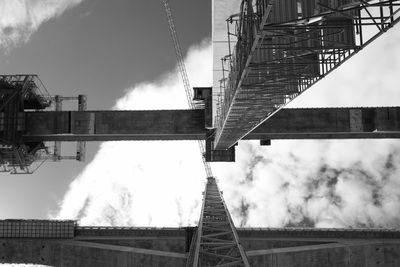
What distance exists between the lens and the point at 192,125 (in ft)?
149

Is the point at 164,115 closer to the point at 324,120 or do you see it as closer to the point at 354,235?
the point at 324,120

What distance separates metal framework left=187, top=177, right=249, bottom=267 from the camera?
Result: 18.8 m

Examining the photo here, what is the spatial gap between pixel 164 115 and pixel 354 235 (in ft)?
90.5

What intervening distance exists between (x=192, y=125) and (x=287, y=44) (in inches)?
1289

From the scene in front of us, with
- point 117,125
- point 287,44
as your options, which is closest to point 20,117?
point 117,125

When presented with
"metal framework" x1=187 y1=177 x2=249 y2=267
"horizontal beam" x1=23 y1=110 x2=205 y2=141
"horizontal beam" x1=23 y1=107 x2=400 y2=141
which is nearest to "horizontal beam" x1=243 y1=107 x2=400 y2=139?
"horizontal beam" x1=23 y1=107 x2=400 y2=141

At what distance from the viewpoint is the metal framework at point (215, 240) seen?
18.8 m

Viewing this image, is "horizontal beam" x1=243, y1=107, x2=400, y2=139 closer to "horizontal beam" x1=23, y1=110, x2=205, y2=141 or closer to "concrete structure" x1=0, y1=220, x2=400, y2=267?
"horizontal beam" x1=23, y1=110, x2=205, y2=141

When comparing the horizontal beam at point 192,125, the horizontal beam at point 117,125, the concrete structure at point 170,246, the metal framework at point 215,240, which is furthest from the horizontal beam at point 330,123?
the concrete structure at point 170,246

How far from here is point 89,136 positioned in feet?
150

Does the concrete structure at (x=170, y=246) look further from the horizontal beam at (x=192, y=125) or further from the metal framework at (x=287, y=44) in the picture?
the metal framework at (x=287, y=44)

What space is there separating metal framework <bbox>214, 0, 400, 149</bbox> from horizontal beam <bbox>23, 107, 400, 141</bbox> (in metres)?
17.8

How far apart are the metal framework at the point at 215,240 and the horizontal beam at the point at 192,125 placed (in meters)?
8.23

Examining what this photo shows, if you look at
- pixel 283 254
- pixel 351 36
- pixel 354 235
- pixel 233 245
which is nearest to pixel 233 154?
pixel 283 254
